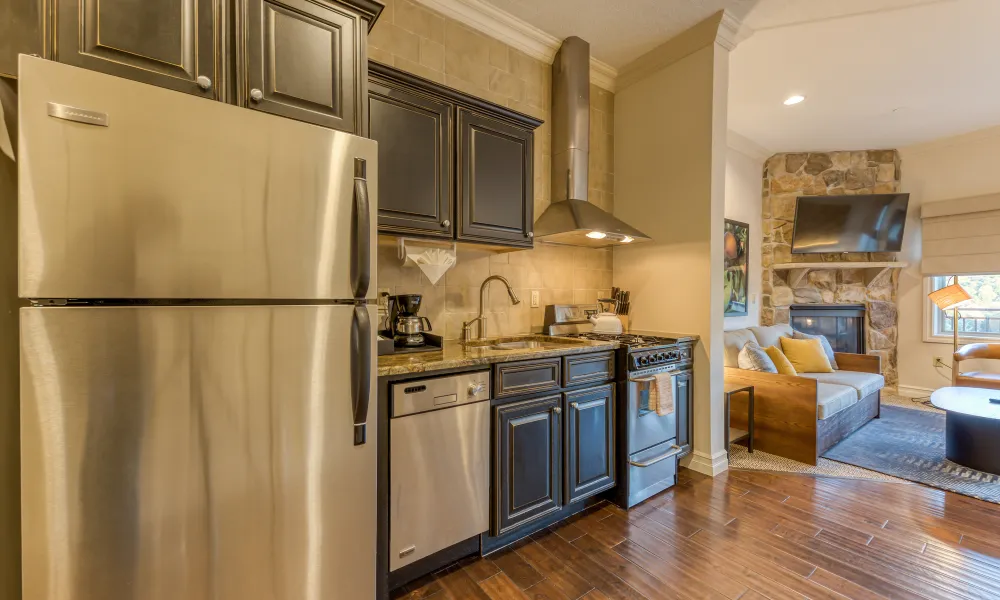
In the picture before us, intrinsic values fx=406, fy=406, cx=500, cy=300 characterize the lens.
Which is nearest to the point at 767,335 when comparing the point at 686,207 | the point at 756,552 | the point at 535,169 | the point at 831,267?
the point at 831,267

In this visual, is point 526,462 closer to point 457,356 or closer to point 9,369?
point 457,356

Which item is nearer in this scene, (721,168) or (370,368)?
(370,368)

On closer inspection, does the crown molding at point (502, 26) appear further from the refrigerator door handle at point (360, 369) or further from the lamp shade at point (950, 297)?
the lamp shade at point (950, 297)

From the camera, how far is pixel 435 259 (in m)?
2.18

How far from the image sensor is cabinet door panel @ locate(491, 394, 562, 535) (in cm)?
190

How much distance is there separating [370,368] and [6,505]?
972mm

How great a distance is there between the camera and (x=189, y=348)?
116cm

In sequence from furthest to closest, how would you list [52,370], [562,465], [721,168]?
[721,168], [562,465], [52,370]

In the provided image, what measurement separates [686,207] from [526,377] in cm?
181

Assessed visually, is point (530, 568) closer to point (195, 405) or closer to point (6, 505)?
point (195, 405)

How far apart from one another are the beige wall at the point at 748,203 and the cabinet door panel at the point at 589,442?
3067 mm

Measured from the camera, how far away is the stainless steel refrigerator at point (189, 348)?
102cm

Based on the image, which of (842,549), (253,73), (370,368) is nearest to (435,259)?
(370,368)

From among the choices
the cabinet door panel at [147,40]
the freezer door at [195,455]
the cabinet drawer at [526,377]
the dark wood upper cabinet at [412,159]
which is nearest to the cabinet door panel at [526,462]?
the cabinet drawer at [526,377]
